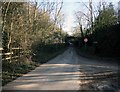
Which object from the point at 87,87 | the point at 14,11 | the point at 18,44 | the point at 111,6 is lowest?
the point at 87,87

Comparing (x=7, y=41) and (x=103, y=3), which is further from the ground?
(x=103, y=3)

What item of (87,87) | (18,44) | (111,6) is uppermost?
(111,6)

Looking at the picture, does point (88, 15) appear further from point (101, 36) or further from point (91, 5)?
point (101, 36)

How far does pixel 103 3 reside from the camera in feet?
201

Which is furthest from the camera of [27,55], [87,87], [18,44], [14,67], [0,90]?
[27,55]

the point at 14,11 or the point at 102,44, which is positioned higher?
the point at 14,11

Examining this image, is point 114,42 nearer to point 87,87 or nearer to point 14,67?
point 14,67

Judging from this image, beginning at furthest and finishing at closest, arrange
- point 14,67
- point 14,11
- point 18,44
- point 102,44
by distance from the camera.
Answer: point 102,44 < point 18,44 < point 14,11 < point 14,67

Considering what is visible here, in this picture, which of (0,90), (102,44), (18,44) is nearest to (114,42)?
(102,44)

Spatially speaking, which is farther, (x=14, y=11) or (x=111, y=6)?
(x=111, y=6)

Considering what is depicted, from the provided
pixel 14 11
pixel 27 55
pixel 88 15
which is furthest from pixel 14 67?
pixel 88 15

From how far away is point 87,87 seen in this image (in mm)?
14062

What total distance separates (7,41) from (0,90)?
33.6 ft

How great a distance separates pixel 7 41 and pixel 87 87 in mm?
9976
